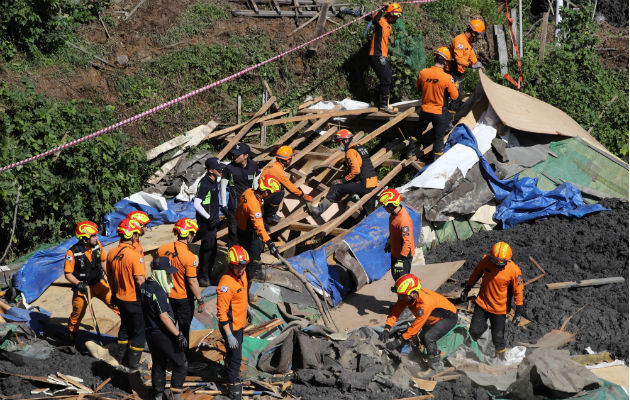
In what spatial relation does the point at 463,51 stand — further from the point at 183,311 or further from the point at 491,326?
Result: the point at 183,311

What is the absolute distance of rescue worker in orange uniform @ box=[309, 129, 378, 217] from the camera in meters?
11.9

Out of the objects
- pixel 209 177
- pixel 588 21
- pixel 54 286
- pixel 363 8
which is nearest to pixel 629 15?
pixel 588 21

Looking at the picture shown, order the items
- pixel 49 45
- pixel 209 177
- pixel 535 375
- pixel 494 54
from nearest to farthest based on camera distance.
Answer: pixel 535 375 → pixel 209 177 → pixel 49 45 → pixel 494 54

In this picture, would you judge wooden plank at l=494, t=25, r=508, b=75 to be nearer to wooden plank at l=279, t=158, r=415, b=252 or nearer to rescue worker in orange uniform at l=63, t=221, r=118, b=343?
wooden plank at l=279, t=158, r=415, b=252

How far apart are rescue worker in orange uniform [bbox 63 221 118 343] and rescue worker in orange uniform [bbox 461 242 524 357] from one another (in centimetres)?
487

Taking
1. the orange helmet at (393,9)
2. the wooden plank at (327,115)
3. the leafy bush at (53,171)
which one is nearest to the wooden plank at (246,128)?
the wooden plank at (327,115)

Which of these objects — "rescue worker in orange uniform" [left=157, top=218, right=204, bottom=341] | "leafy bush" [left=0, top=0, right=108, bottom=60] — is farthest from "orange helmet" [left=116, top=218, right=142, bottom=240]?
"leafy bush" [left=0, top=0, right=108, bottom=60]

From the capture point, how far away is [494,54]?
1645 cm

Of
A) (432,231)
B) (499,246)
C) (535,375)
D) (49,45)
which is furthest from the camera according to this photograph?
(49,45)

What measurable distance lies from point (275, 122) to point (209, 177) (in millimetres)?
4138

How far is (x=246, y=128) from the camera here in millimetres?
14328

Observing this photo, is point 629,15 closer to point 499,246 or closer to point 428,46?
point 428,46

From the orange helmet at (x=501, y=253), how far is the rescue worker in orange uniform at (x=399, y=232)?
134cm

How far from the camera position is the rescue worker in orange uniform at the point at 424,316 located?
336 inches
